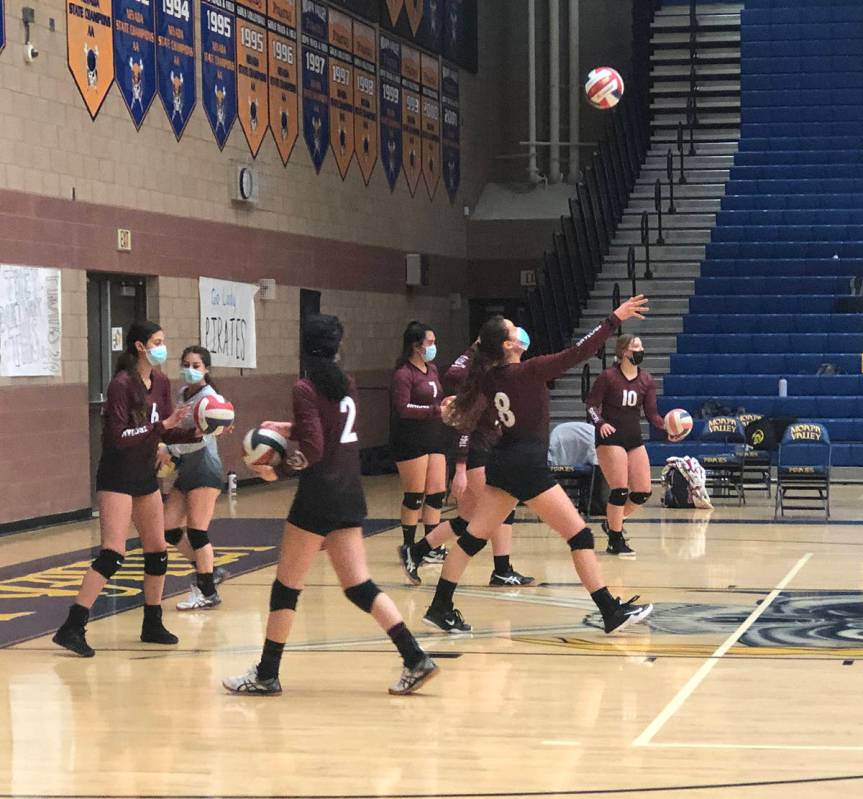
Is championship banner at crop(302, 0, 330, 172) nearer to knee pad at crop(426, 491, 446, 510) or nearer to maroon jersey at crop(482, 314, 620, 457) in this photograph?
knee pad at crop(426, 491, 446, 510)

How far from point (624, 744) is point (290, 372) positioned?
13740mm

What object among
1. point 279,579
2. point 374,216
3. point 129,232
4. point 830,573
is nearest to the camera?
point 279,579

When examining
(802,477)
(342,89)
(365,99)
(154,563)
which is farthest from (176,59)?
(154,563)

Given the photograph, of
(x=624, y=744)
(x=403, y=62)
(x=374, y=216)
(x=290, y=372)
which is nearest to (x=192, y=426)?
(x=624, y=744)

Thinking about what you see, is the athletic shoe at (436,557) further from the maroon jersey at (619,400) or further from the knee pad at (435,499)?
the maroon jersey at (619,400)

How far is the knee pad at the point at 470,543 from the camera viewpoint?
8922 mm

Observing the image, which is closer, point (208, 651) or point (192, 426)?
point (208, 651)

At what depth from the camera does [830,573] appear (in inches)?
452

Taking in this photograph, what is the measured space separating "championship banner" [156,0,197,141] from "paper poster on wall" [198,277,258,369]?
1777 millimetres

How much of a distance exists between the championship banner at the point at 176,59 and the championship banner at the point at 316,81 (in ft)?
9.49

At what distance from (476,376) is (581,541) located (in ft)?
3.39

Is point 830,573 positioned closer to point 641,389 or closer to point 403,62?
point 641,389

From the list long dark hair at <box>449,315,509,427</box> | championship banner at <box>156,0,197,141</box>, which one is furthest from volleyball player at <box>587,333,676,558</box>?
championship banner at <box>156,0,197,141</box>

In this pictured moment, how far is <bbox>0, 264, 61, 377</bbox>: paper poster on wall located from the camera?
14.2 metres
